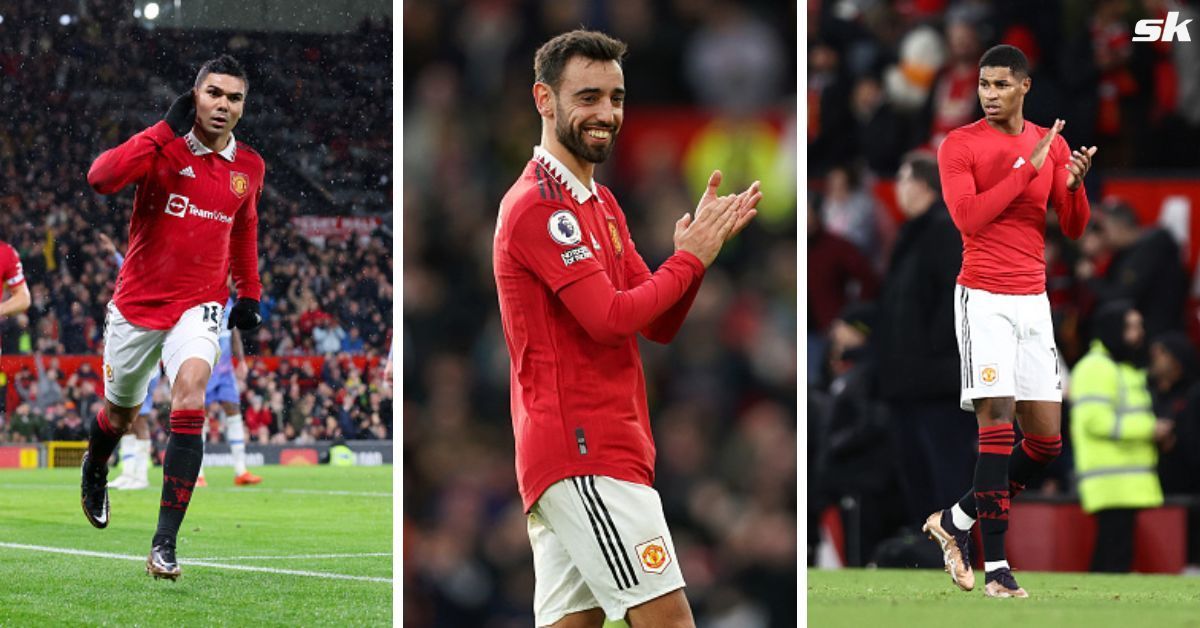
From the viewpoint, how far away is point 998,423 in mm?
4895

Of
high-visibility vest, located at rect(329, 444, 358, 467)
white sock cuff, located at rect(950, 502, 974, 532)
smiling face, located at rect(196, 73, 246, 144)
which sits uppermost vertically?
smiling face, located at rect(196, 73, 246, 144)

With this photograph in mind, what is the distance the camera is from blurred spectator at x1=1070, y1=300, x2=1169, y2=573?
267 inches

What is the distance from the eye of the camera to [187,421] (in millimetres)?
4961

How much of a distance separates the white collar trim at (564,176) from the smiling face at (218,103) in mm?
2133

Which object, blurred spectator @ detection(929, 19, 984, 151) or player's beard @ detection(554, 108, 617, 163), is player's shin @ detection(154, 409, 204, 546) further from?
blurred spectator @ detection(929, 19, 984, 151)

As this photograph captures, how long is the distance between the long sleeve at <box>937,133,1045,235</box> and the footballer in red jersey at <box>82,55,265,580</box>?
233 cm

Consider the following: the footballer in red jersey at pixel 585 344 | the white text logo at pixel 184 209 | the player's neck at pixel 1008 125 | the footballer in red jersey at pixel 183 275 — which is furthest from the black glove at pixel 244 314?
the player's neck at pixel 1008 125

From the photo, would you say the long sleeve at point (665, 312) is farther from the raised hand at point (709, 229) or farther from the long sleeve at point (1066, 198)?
the long sleeve at point (1066, 198)

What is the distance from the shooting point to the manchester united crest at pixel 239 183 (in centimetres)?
498

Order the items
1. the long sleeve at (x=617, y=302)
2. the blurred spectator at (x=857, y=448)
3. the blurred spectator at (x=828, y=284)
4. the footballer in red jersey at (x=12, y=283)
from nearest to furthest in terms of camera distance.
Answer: the long sleeve at (x=617, y=302) → the footballer in red jersey at (x=12, y=283) → the blurred spectator at (x=857, y=448) → the blurred spectator at (x=828, y=284)

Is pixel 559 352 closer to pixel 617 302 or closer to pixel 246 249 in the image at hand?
pixel 617 302

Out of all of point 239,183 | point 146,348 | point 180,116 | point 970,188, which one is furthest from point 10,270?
point 970,188

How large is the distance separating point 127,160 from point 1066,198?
3.00 m

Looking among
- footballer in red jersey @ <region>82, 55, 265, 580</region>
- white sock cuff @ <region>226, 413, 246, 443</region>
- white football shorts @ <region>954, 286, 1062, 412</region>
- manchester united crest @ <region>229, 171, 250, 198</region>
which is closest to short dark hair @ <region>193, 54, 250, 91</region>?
footballer in red jersey @ <region>82, 55, 265, 580</region>
